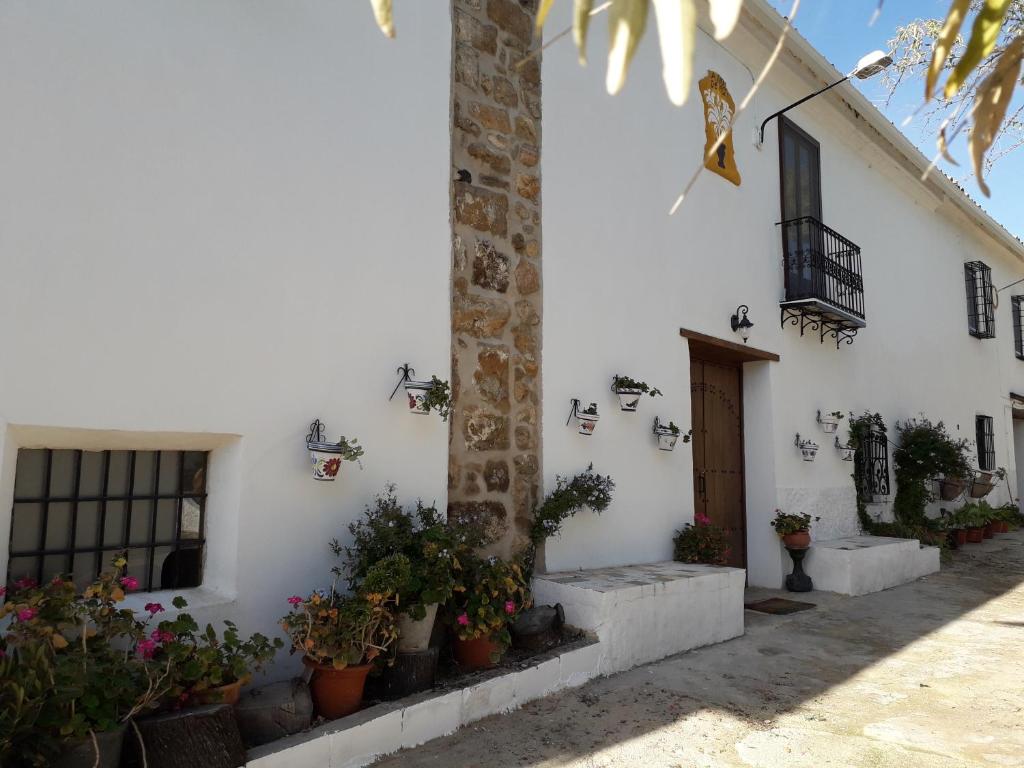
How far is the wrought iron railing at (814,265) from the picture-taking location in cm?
743

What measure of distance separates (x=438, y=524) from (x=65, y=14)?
2748mm

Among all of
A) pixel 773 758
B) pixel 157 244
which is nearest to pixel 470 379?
pixel 157 244

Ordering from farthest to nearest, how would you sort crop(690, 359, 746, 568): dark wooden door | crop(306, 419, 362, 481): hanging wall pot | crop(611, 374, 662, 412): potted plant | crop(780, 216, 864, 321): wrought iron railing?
1. crop(780, 216, 864, 321): wrought iron railing
2. crop(690, 359, 746, 568): dark wooden door
3. crop(611, 374, 662, 412): potted plant
4. crop(306, 419, 362, 481): hanging wall pot

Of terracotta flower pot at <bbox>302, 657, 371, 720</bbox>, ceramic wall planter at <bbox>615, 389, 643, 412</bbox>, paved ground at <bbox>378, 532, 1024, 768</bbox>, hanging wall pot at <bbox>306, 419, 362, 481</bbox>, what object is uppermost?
ceramic wall planter at <bbox>615, 389, 643, 412</bbox>

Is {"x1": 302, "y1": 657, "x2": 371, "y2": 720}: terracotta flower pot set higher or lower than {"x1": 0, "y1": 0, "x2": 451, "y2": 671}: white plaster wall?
lower

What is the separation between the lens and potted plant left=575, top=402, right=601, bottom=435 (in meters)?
4.95

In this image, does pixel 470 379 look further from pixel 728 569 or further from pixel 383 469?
pixel 728 569

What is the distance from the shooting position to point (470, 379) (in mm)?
4410

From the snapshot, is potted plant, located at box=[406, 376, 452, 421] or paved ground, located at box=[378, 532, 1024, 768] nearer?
paved ground, located at box=[378, 532, 1024, 768]

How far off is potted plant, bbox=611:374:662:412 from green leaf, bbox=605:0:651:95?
4.07 m

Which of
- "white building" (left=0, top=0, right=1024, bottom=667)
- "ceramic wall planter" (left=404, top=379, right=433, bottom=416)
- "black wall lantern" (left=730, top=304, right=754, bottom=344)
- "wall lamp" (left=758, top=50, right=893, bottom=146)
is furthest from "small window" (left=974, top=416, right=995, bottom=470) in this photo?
"ceramic wall planter" (left=404, top=379, right=433, bottom=416)

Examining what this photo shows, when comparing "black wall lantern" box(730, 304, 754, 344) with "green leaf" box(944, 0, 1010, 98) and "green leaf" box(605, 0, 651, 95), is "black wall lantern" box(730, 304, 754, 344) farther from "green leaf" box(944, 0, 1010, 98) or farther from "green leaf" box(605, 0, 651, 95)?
"green leaf" box(605, 0, 651, 95)

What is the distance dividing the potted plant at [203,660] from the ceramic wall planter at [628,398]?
10.1ft

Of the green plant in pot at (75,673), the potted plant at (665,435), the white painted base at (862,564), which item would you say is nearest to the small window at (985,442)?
the white painted base at (862,564)
